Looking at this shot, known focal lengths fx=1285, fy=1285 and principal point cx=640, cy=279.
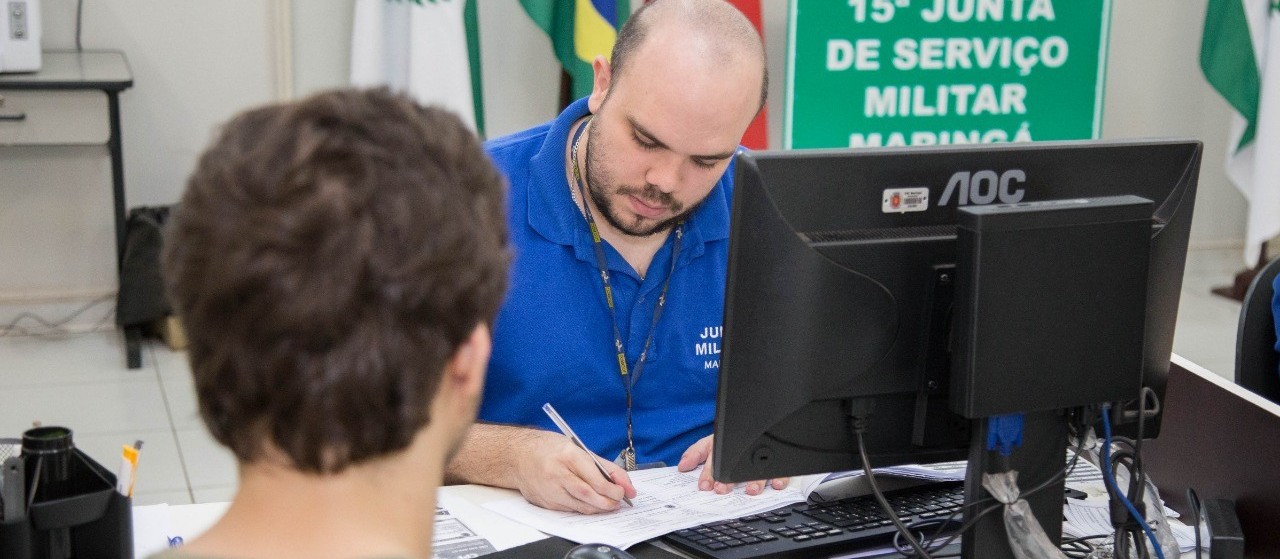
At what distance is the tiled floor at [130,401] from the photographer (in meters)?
3.12

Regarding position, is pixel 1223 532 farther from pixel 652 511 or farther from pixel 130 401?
pixel 130 401

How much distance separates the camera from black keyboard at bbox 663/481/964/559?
1.38 meters

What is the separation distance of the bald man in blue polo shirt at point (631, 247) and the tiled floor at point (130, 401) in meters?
1.26

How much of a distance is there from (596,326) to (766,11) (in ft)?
10.0

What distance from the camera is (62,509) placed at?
4.12ft

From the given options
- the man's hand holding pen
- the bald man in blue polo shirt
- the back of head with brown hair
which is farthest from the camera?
the bald man in blue polo shirt

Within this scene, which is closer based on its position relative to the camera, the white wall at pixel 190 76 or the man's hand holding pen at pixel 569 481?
the man's hand holding pen at pixel 569 481

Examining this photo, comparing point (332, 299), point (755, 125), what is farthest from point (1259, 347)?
point (755, 125)

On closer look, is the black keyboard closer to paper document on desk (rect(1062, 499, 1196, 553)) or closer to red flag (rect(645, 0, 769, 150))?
paper document on desk (rect(1062, 499, 1196, 553))

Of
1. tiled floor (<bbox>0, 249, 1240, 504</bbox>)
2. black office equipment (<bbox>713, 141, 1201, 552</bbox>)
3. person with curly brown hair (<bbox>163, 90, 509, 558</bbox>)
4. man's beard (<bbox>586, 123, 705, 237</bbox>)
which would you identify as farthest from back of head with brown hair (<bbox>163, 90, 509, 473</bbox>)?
tiled floor (<bbox>0, 249, 1240, 504</bbox>)

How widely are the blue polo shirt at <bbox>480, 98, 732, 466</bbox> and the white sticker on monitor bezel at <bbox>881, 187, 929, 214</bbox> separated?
1.92 feet

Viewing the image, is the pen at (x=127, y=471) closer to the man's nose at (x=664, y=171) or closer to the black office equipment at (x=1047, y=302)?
the man's nose at (x=664, y=171)

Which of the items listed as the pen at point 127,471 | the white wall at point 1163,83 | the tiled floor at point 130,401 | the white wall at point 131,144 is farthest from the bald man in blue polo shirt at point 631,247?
the white wall at point 1163,83

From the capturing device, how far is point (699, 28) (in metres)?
1.68
